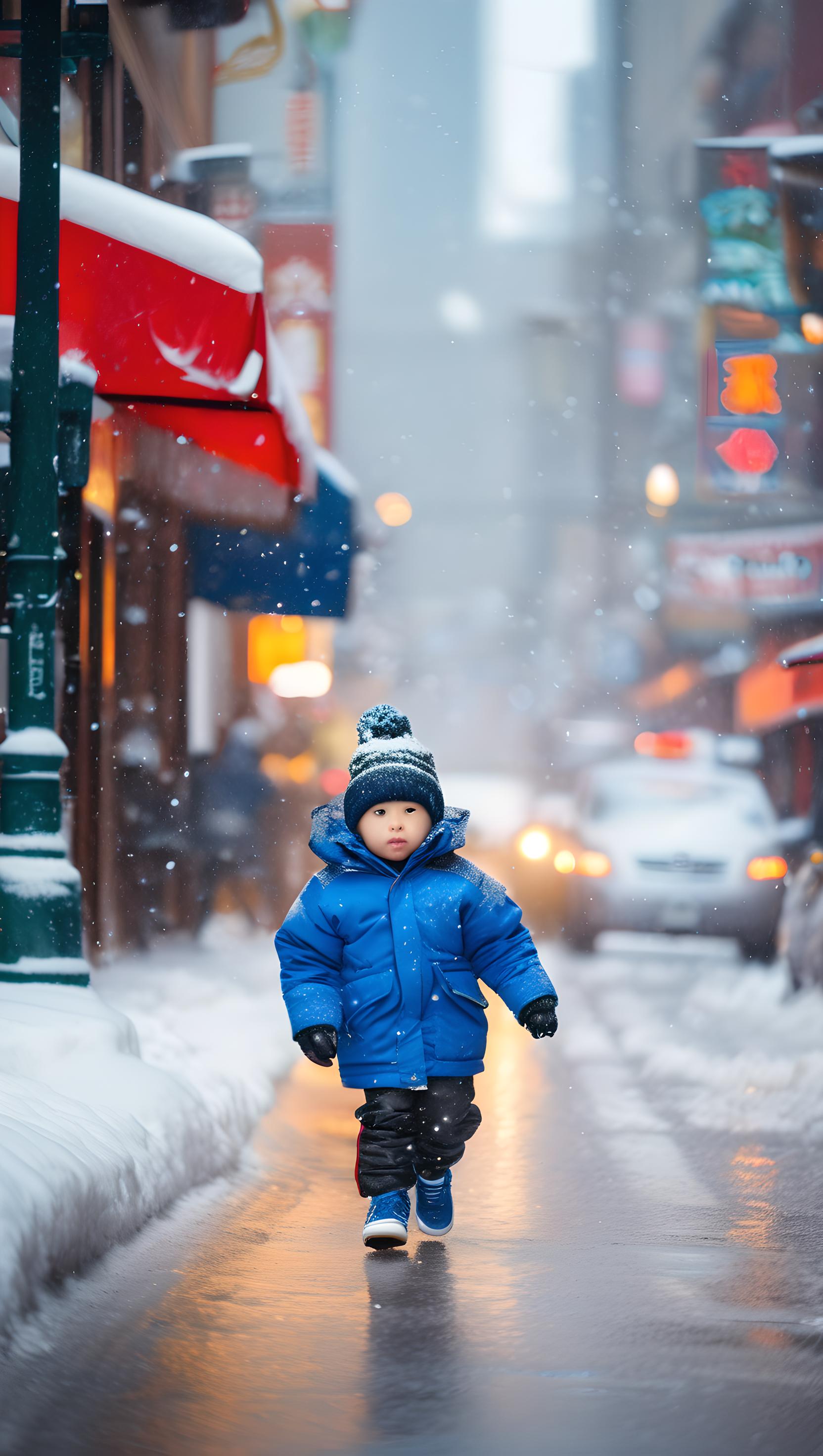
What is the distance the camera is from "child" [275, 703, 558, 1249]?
4492mm

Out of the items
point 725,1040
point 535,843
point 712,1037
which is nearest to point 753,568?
point 535,843

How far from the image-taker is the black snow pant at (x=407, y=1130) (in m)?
4.53

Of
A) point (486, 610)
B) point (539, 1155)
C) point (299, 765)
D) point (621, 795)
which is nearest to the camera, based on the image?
point (539, 1155)

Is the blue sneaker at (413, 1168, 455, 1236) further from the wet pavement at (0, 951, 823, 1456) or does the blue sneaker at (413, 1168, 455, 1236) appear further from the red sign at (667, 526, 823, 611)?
the red sign at (667, 526, 823, 611)

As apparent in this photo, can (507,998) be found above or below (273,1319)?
above

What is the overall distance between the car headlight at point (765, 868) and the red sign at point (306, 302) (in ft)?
26.0

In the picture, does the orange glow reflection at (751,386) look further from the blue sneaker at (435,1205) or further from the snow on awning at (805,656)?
the blue sneaker at (435,1205)

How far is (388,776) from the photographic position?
14.8 feet

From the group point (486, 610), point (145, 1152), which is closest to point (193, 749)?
point (145, 1152)

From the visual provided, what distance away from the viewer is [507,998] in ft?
14.7

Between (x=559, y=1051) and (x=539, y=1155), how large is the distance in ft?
9.41

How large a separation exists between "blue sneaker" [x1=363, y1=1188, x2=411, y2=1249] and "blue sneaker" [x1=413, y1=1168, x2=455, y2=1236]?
87 mm

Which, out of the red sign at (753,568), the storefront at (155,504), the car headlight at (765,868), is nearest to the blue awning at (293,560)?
the storefront at (155,504)

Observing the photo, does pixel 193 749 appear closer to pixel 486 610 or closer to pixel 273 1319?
pixel 273 1319
